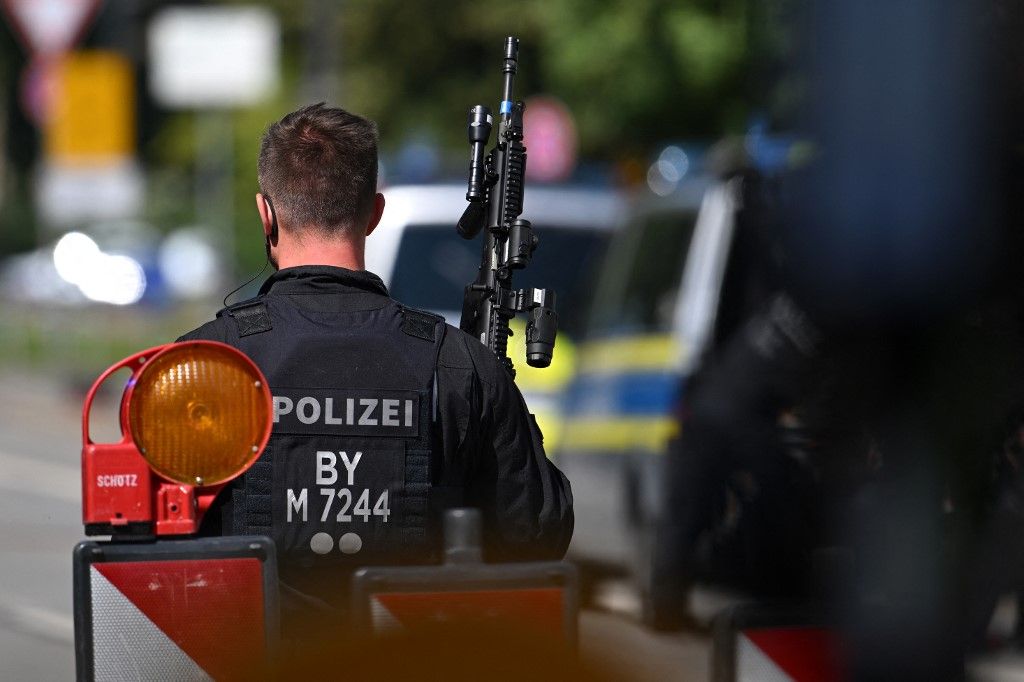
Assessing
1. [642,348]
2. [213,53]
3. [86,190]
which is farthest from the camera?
[213,53]

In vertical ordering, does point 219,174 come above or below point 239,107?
below

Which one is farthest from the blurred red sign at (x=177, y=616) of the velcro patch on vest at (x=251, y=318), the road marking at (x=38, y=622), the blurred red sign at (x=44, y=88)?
the blurred red sign at (x=44, y=88)

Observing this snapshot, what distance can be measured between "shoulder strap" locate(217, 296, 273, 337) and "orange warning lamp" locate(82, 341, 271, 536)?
0.43 metres

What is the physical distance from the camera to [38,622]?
27.1 ft

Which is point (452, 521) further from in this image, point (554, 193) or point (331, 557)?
point (554, 193)

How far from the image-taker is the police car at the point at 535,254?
9164 millimetres

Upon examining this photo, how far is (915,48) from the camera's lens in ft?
14.4

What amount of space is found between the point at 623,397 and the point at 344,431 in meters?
6.41

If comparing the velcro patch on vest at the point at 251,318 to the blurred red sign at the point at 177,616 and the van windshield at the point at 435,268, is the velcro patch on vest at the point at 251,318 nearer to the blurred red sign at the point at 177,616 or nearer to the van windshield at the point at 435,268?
the blurred red sign at the point at 177,616

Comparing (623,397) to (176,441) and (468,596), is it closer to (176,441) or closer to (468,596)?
(176,441)

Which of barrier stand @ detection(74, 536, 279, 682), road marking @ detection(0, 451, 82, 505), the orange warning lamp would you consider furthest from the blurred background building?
road marking @ detection(0, 451, 82, 505)

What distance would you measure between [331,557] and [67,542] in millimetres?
8463

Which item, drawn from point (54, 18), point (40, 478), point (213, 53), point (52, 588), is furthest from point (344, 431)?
point (213, 53)

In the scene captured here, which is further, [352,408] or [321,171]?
[321,171]
